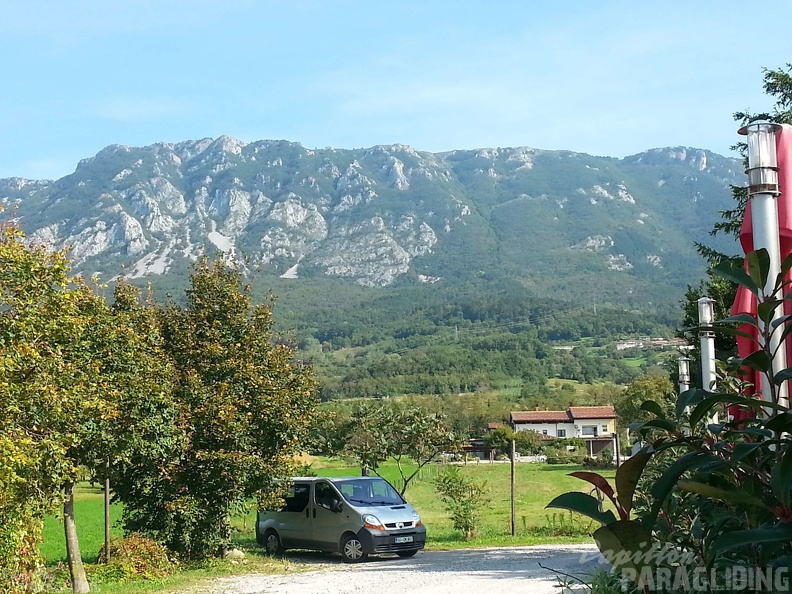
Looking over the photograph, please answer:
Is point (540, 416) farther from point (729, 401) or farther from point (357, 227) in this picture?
point (357, 227)

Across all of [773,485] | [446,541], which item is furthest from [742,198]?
[773,485]

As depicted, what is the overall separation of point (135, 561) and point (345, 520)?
12.5 feet

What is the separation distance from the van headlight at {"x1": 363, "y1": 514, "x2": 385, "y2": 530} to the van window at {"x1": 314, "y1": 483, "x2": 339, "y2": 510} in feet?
2.64

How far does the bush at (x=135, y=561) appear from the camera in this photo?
12.1m

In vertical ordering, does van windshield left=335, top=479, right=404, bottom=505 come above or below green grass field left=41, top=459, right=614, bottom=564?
above

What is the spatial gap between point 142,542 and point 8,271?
602cm

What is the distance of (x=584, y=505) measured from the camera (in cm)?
204

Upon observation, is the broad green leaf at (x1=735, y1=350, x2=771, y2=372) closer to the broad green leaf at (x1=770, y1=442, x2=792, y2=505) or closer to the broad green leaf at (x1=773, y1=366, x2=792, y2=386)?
the broad green leaf at (x1=773, y1=366, x2=792, y2=386)

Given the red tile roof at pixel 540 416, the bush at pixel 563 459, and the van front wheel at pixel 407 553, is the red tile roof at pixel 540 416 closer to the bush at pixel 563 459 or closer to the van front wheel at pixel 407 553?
the bush at pixel 563 459

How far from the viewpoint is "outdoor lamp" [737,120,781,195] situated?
3.57 m

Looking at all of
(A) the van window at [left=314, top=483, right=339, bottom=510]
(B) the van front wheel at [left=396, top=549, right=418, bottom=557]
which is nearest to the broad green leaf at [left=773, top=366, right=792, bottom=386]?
(A) the van window at [left=314, top=483, right=339, bottom=510]

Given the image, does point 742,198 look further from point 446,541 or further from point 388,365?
point 388,365

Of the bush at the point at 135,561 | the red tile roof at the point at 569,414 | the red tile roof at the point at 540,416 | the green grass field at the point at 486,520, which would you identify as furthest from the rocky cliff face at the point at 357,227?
the bush at the point at 135,561

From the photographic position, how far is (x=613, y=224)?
580 ft
